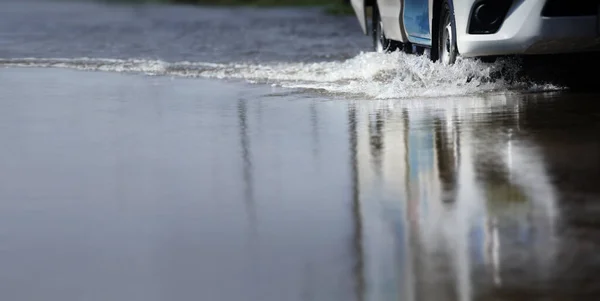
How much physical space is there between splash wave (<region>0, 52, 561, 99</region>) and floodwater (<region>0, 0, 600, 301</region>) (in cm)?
4

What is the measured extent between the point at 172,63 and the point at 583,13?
7.82 metres

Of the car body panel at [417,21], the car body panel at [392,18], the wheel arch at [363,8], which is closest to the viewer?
the car body panel at [417,21]

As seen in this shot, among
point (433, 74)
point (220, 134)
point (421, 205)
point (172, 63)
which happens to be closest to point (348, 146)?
point (220, 134)

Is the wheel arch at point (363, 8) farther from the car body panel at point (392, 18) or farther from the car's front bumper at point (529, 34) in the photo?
the car's front bumper at point (529, 34)

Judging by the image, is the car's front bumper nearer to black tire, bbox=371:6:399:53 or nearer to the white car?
the white car

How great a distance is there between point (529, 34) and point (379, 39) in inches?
255

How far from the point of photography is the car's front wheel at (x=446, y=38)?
13.2m

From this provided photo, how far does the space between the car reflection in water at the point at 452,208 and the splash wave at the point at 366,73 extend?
2092 mm

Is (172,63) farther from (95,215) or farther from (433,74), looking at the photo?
(95,215)

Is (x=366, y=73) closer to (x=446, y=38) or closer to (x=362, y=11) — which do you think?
(x=446, y=38)

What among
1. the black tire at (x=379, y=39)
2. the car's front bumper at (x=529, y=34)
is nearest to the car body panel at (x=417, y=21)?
the car's front bumper at (x=529, y=34)

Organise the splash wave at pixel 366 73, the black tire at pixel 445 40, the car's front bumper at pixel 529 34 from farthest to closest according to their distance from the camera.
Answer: the splash wave at pixel 366 73 < the black tire at pixel 445 40 < the car's front bumper at pixel 529 34

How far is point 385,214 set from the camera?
707 cm

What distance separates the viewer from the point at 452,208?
7.16 metres
